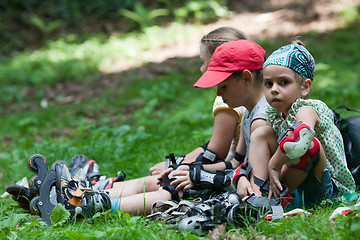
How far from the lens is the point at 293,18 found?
1123 centimetres

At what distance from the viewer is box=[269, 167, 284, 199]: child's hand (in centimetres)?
244

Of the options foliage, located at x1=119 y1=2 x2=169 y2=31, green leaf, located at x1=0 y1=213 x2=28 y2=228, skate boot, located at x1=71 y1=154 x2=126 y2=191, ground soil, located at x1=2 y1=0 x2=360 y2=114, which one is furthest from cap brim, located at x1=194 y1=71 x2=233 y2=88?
foliage, located at x1=119 y1=2 x2=169 y2=31

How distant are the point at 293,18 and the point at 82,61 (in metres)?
5.85

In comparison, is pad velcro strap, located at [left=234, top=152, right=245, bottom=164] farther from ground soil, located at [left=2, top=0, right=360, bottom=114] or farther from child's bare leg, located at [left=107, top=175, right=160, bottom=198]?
ground soil, located at [left=2, top=0, right=360, bottom=114]

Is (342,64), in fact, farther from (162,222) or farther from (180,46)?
(162,222)

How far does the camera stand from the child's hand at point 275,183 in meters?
2.44

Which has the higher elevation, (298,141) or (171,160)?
(298,141)

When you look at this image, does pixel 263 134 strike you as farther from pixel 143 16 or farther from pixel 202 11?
pixel 143 16

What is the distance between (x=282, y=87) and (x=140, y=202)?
1.25 m

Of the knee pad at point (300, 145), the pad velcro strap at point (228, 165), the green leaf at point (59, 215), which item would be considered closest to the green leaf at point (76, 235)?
the green leaf at point (59, 215)

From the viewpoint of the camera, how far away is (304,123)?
91.0 inches

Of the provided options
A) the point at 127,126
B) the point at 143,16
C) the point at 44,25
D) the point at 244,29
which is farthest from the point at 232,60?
the point at 44,25

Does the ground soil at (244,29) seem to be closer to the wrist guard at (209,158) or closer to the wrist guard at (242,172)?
the wrist guard at (209,158)

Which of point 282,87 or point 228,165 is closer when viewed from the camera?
point 282,87
